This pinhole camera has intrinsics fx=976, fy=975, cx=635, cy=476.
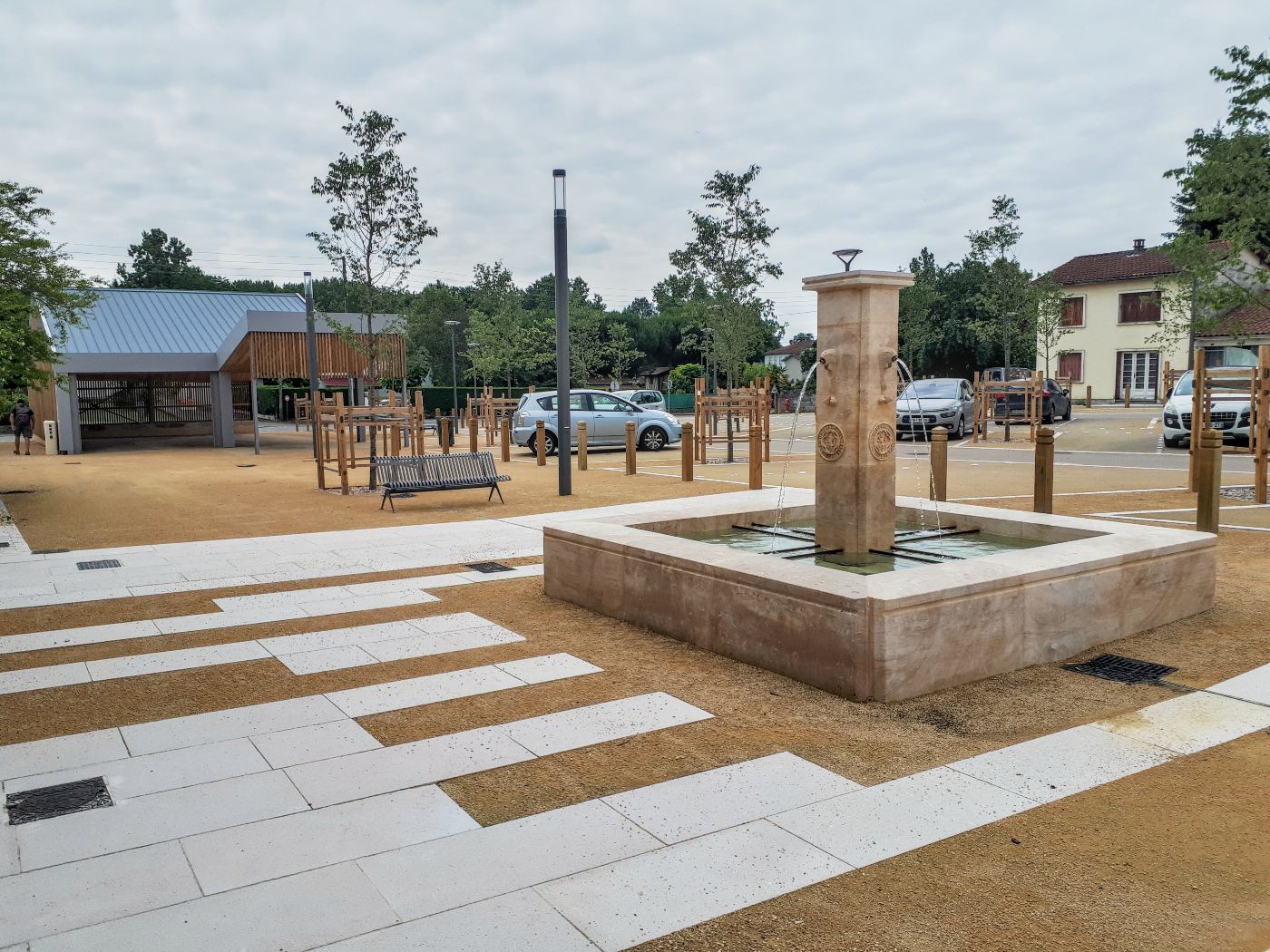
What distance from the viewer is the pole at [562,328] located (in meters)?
13.4

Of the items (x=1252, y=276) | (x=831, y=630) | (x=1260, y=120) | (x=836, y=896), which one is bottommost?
(x=836, y=896)

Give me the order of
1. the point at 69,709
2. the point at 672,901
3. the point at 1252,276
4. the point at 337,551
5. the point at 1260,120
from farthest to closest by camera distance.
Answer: the point at 1252,276, the point at 1260,120, the point at 337,551, the point at 69,709, the point at 672,901

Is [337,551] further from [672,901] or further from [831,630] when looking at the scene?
[672,901]

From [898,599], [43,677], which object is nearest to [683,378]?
[43,677]

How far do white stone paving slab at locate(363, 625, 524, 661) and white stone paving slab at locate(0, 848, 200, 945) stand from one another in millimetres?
2597

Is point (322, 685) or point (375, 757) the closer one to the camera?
point (375, 757)

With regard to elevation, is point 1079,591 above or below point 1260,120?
below

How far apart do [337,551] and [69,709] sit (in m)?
4.88

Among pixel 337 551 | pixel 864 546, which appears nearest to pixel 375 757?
pixel 864 546

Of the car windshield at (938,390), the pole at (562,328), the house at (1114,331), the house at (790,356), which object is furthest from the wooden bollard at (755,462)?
the house at (790,356)

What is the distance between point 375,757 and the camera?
4.35m

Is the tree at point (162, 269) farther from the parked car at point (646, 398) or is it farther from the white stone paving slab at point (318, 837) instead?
the white stone paving slab at point (318, 837)

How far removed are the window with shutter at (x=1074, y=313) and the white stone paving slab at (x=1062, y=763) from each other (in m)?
47.4

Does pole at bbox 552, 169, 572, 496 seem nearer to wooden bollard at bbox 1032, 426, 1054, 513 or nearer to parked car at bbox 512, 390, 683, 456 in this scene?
wooden bollard at bbox 1032, 426, 1054, 513
